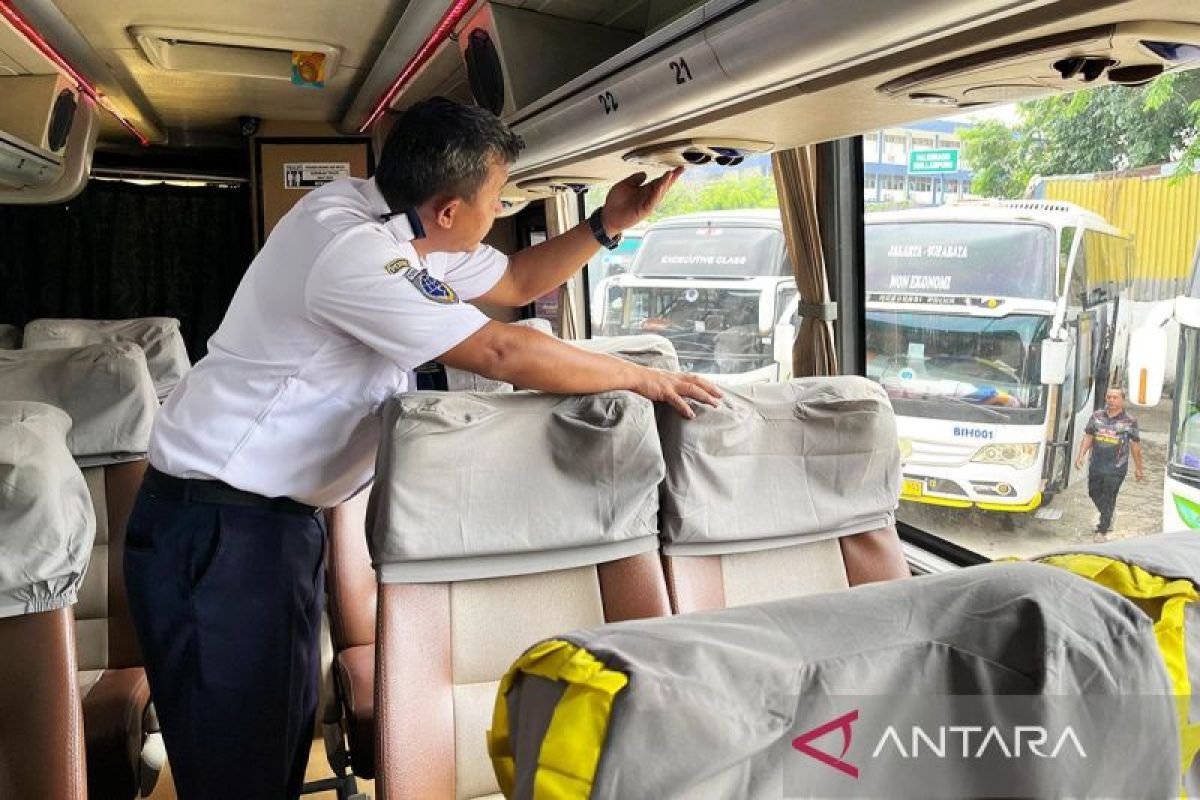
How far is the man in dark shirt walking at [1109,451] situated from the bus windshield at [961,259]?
363 millimetres

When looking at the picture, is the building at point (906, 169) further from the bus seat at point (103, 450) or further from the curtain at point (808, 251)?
the bus seat at point (103, 450)

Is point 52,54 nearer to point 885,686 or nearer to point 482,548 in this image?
point 482,548

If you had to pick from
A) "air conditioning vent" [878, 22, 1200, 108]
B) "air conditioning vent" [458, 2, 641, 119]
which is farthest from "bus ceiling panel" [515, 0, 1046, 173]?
"air conditioning vent" [458, 2, 641, 119]

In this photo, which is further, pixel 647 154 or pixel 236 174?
pixel 236 174

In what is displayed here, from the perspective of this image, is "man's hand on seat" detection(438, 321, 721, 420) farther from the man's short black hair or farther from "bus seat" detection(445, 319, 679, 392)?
the man's short black hair

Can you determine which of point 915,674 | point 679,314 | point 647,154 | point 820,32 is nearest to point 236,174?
point 679,314

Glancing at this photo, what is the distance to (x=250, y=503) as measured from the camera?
7.20 feet

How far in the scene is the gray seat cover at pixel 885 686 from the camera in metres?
0.80

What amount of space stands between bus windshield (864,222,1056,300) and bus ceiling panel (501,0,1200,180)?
0.68 m

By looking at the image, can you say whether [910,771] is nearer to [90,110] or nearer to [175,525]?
[175,525]

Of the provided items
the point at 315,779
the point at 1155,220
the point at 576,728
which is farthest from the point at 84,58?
the point at 576,728

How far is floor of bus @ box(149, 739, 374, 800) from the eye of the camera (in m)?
3.47

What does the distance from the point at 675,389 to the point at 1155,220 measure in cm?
123

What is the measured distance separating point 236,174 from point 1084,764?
8.75 meters
